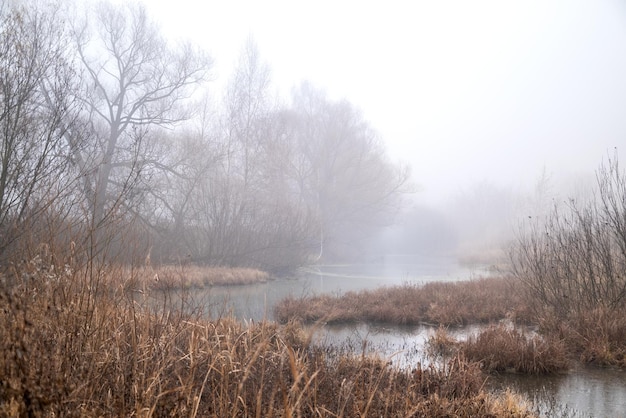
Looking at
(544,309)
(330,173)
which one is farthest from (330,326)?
(330,173)

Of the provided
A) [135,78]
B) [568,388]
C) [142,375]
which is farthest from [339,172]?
[142,375]

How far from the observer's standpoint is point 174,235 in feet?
73.3

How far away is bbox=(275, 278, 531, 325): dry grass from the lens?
454 inches

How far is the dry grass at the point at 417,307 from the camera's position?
1154 cm

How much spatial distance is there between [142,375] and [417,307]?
1013 cm

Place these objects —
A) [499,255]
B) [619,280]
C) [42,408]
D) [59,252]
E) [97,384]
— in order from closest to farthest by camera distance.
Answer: [42,408] < [97,384] < [59,252] < [619,280] < [499,255]

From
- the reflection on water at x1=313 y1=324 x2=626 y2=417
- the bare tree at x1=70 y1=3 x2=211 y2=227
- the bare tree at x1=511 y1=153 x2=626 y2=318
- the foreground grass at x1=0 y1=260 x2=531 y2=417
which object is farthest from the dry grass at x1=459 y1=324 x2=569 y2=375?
the bare tree at x1=70 y1=3 x2=211 y2=227

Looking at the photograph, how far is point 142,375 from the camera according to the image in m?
3.16

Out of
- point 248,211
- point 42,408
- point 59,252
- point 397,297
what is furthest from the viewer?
point 248,211

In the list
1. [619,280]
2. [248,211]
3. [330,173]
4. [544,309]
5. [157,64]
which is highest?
[157,64]

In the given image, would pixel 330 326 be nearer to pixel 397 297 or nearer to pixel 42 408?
pixel 397 297

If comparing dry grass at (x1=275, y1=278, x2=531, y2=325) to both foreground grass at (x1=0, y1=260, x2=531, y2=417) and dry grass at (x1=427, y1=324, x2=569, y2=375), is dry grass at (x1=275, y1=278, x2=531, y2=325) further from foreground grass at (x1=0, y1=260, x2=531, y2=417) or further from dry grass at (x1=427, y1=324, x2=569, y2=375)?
foreground grass at (x1=0, y1=260, x2=531, y2=417)

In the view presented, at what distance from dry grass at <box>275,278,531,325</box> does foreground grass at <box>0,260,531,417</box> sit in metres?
5.67

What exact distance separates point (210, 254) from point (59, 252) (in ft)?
65.2
